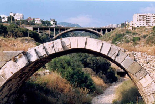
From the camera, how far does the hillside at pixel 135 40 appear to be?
623cm

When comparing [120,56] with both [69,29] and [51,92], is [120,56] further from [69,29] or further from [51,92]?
[69,29]

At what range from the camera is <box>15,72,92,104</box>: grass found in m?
7.56

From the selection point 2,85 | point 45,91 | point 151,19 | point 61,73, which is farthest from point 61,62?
point 151,19

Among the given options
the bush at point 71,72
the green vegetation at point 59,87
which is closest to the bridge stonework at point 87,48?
the green vegetation at point 59,87

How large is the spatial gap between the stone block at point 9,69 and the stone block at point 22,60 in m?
0.09

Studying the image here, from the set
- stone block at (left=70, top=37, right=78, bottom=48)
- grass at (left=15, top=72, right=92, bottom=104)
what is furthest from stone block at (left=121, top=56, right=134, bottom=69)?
grass at (left=15, top=72, right=92, bottom=104)

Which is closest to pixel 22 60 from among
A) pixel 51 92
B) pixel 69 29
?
pixel 51 92

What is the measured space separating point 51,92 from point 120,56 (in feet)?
17.4

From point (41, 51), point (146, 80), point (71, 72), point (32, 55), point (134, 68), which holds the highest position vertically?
point (41, 51)

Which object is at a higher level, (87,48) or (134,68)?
(87,48)

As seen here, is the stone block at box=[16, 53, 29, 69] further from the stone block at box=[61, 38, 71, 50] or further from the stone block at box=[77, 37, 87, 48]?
the stone block at box=[77, 37, 87, 48]

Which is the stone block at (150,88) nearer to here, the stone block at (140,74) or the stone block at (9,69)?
the stone block at (140,74)

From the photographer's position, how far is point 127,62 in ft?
17.5

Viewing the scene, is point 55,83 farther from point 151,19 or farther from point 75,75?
point 151,19
